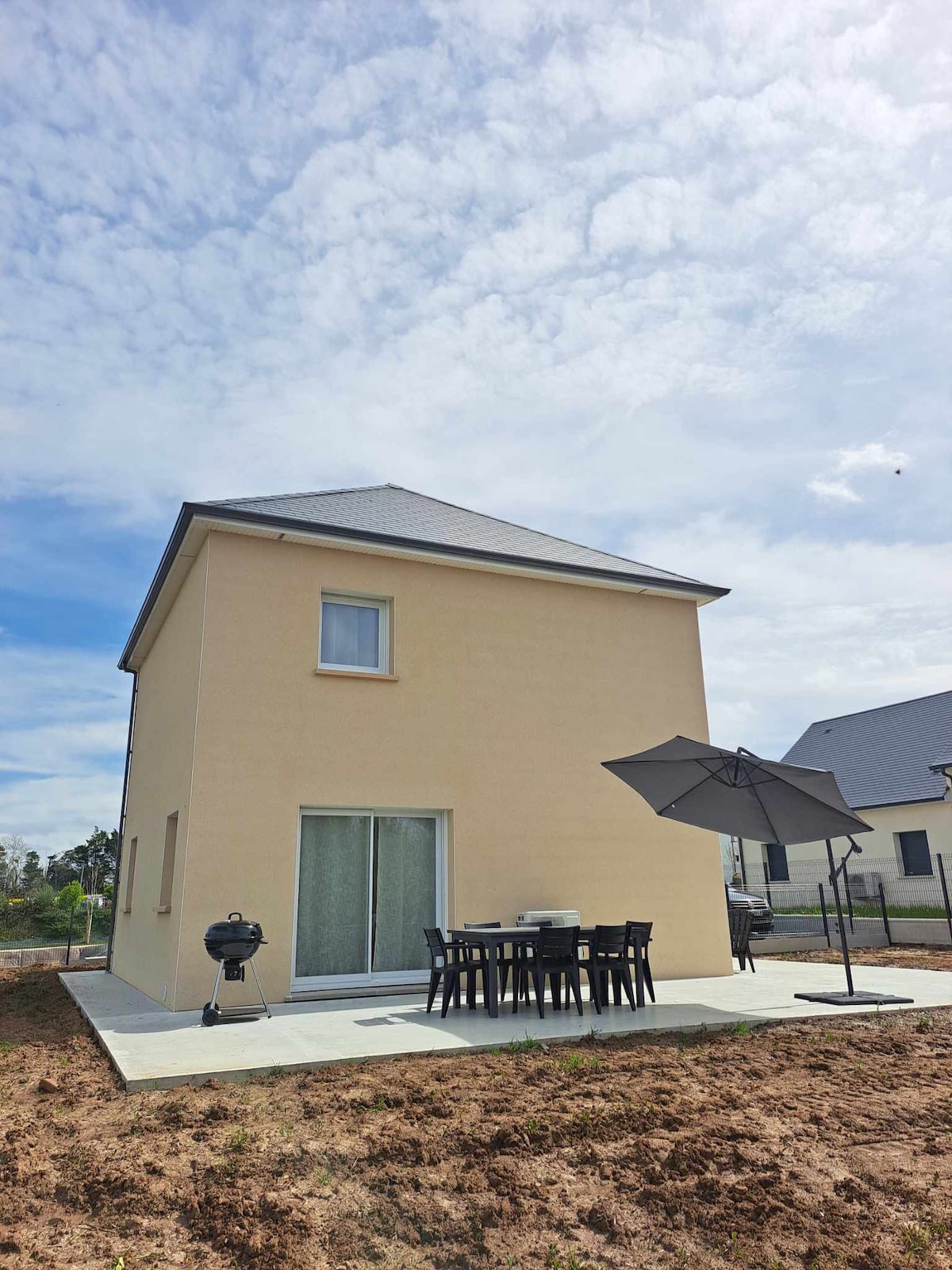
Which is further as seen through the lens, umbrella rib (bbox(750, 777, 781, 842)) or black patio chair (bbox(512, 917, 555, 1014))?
umbrella rib (bbox(750, 777, 781, 842))

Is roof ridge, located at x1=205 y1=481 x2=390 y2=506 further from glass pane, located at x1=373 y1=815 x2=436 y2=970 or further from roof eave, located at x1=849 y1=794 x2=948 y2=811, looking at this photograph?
roof eave, located at x1=849 y1=794 x2=948 y2=811

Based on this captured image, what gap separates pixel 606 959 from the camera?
8.06m

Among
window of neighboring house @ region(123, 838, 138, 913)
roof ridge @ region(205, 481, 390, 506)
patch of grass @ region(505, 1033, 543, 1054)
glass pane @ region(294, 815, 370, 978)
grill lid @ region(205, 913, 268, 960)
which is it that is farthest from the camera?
window of neighboring house @ region(123, 838, 138, 913)

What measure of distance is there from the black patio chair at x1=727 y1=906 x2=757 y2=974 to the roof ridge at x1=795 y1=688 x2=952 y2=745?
1962 centimetres

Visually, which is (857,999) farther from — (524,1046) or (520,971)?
(524,1046)

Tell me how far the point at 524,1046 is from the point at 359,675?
4.80 m

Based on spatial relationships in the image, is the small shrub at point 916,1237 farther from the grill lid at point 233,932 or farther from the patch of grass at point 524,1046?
the grill lid at point 233,932

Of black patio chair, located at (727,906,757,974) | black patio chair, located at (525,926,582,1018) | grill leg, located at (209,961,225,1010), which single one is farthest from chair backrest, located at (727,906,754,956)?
grill leg, located at (209,961,225,1010)

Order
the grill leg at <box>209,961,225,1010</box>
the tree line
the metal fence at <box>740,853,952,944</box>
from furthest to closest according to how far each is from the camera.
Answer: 1. the tree line
2. the metal fence at <box>740,853,952,944</box>
3. the grill leg at <box>209,961,225,1010</box>

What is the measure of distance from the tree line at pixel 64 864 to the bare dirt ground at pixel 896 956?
3062cm

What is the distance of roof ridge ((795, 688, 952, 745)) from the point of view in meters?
27.9

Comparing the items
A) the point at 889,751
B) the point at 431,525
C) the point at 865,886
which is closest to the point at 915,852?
the point at 865,886

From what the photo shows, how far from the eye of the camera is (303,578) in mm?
9961

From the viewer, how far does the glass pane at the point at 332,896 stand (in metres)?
9.18
